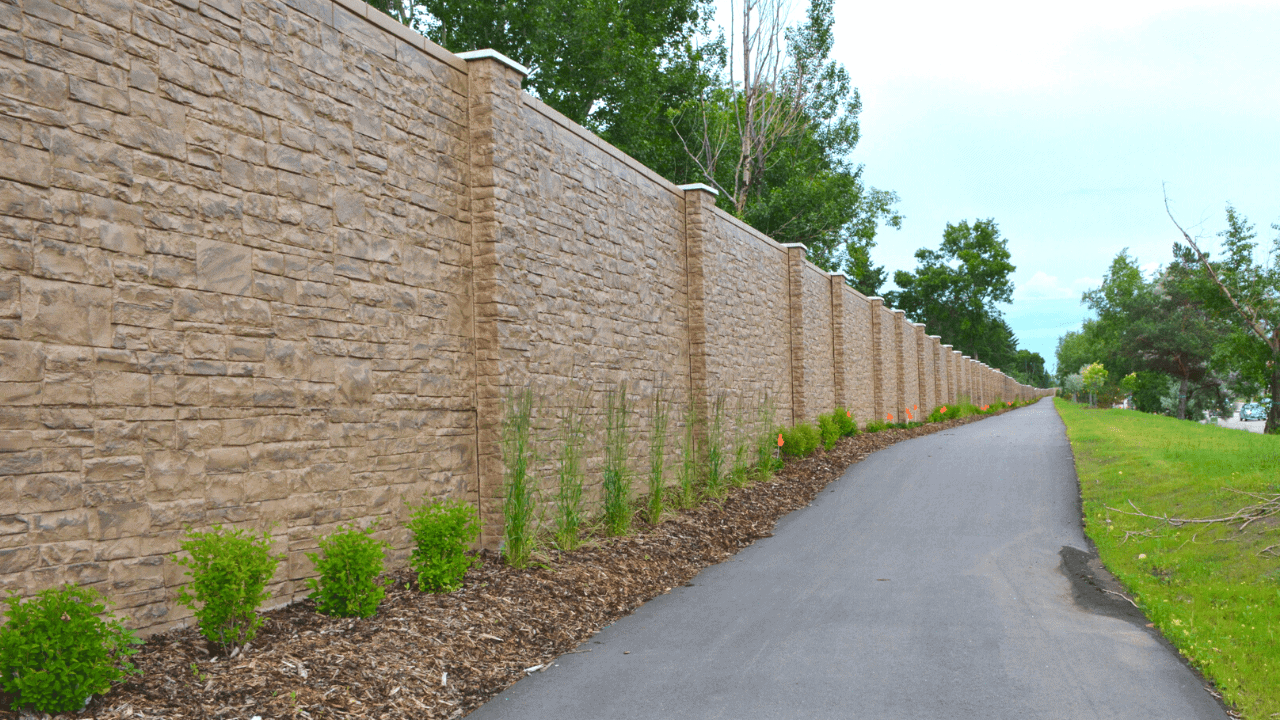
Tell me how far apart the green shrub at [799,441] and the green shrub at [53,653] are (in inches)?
471

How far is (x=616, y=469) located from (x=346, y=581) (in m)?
3.85

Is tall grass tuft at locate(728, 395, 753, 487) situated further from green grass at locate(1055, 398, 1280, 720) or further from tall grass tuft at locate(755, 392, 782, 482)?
green grass at locate(1055, 398, 1280, 720)

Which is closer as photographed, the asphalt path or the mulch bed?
the mulch bed

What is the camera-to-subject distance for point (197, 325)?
15.4 ft

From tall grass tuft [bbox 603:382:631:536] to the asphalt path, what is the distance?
1.09 m

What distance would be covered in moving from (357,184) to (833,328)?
15.9m

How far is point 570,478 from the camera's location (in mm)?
7848

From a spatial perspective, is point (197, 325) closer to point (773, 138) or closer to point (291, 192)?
point (291, 192)

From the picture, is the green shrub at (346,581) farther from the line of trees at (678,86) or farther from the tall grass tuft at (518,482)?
the line of trees at (678,86)

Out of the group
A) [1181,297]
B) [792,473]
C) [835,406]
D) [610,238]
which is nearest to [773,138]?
[835,406]

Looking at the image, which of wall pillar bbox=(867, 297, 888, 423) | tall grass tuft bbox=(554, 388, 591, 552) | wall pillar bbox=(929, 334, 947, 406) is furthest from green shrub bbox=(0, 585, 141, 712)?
wall pillar bbox=(929, 334, 947, 406)

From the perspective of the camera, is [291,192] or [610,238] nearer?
[291,192]

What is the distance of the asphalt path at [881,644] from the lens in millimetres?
4457

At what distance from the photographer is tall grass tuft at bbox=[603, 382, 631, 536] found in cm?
830
